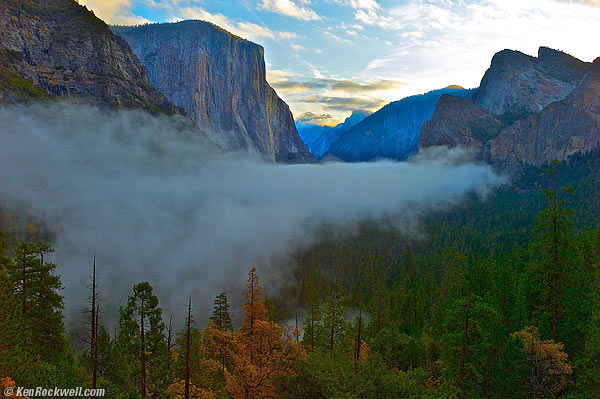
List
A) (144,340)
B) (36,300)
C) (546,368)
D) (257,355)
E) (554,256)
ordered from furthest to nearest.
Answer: (36,300) < (554,256) < (144,340) < (257,355) < (546,368)

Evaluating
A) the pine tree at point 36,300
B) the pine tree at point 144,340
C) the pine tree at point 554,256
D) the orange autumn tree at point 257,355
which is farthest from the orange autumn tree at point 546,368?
the pine tree at point 36,300

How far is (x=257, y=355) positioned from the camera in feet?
90.4

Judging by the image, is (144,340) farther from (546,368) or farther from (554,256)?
(554,256)

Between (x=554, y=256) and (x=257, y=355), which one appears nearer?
(x=257, y=355)

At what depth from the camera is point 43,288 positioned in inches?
1302

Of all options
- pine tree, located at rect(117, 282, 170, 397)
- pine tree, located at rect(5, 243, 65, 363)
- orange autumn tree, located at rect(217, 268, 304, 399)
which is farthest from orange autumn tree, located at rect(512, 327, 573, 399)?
pine tree, located at rect(5, 243, 65, 363)

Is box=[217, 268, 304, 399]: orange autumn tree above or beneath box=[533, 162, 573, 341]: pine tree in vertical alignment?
beneath

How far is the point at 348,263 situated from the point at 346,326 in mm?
102661

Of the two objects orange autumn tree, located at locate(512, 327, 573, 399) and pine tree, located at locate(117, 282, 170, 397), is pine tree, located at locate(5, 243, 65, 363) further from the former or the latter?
orange autumn tree, located at locate(512, 327, 573, 399)

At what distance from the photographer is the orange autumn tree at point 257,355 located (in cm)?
2506

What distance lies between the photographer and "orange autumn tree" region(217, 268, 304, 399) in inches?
987

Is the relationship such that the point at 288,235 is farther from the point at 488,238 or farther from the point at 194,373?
the point at 194,373

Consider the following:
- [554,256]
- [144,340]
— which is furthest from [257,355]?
[554,256]

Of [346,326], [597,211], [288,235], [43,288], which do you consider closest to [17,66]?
[288,235]
